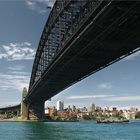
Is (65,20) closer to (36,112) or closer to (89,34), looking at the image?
(89,34)

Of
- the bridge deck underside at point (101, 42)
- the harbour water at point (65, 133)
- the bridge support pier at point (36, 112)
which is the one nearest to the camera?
the bridge deck underside at point (101, 42)

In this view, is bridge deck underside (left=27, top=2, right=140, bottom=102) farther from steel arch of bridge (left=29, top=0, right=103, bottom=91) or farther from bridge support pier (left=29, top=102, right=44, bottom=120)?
bridge support pier (left=29, top=102, right=44, bottom=120)

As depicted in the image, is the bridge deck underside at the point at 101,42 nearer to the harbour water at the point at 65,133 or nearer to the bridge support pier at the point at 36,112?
the harbour water at the point at 65,133

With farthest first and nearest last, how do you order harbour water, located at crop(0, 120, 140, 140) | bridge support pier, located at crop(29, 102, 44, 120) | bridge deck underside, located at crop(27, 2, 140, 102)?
bridge support pier, located at crop(29, 102, 44, 120)
harbour water, located at crop(0, 120, 140, 140)
bridge deck underside, located at crop(27, 2, 140, 102)

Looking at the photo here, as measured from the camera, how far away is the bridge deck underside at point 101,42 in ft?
91.9

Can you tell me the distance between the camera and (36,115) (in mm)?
136500

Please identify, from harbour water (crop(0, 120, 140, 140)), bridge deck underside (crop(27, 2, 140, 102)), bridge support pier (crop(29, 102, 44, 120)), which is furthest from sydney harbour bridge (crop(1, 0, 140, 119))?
bridge support pier (crop(29, 102, 44, 120))

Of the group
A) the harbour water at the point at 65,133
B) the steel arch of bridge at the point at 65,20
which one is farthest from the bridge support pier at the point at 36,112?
the steel arch of bridge at the point at 65,20

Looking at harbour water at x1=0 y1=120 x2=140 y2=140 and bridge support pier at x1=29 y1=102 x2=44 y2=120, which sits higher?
bridge support pier at x1=29 y1=102 x2=44 y2=120

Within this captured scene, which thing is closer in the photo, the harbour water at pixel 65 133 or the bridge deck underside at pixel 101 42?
the bridge deck underside at pixel 101 42

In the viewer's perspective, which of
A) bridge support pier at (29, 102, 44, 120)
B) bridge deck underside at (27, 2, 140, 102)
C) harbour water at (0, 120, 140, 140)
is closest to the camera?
bridge deck underside at (27, 2, 140, 102)

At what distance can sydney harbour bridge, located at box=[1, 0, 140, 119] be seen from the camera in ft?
91.9

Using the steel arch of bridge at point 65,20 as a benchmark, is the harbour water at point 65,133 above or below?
below

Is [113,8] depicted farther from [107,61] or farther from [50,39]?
[50,39]
